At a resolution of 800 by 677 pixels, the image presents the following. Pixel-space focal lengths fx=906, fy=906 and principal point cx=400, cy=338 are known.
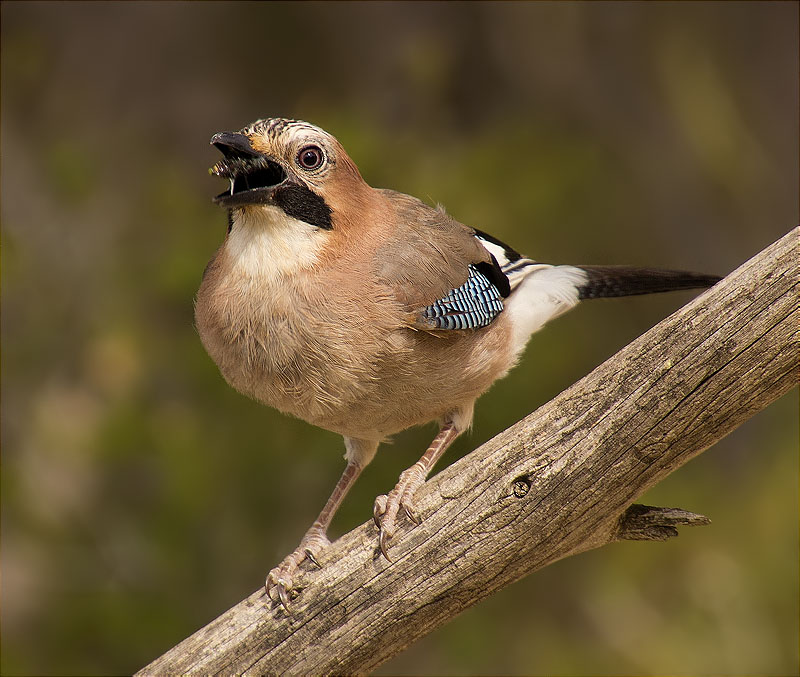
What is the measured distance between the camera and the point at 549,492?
2.89m

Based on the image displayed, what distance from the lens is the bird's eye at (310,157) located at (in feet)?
10.6

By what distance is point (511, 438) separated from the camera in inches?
117

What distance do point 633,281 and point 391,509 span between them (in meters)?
1.54

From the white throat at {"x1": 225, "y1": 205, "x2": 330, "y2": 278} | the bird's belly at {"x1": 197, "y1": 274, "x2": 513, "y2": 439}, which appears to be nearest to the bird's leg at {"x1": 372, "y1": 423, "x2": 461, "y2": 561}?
the bird's belly at {"x1": 197, "y1": 274, "x2": 513, "y2": 439}

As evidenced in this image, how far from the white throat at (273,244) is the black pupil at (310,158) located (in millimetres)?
218

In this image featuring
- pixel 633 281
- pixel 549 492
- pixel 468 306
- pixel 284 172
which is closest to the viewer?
pixel 549 492

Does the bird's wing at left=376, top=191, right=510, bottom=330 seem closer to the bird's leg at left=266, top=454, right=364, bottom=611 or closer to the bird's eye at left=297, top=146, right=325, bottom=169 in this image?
the bird's eye at left=297, top=146, right=325, bottom=169

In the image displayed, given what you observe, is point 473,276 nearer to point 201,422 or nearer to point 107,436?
point 201,422

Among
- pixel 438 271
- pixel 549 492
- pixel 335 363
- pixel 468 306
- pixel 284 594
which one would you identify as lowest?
pixel 549 492

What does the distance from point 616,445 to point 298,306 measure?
116cm

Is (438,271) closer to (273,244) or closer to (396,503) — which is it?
(273,244)

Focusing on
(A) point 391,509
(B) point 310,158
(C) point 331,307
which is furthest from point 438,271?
(A) point 391,509

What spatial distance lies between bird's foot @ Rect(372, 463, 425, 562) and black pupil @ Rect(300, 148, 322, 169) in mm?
1189

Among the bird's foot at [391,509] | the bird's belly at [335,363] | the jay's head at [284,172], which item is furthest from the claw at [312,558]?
the jay's head at [284,172]
